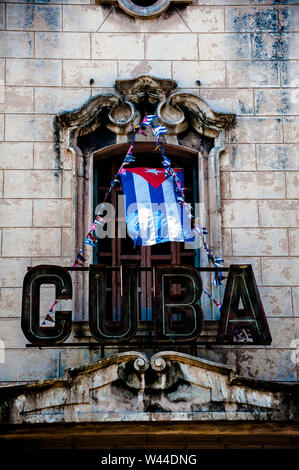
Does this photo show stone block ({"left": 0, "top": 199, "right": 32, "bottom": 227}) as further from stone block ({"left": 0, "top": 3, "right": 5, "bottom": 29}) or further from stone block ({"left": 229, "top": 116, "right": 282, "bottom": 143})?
stone block ({"left": 229, "top": 116, "right": 282, "bottom": 143})

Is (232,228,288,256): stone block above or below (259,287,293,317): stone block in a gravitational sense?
above

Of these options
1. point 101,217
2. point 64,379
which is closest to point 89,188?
point 101,217

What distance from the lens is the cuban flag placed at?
1314 cm

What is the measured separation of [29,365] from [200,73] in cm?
565

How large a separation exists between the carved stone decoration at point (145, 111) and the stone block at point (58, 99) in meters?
0.28

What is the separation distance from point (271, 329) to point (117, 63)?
5175 millimetres

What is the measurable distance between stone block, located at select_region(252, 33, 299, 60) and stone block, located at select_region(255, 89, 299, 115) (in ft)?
2.15

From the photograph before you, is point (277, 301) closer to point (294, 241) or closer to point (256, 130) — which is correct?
point (294, 241)

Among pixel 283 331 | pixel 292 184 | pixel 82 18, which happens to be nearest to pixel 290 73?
pixel 292 184

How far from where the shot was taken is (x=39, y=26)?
14.3m

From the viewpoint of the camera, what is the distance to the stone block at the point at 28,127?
13.7 meters

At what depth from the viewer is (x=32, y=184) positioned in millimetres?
13461

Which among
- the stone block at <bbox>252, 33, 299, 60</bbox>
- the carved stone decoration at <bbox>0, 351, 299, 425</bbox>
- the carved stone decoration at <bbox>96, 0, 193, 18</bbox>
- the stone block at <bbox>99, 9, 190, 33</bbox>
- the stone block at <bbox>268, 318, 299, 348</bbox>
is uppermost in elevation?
the carved stone decoration at <bbox>96, 0, 193, 18</bbox>

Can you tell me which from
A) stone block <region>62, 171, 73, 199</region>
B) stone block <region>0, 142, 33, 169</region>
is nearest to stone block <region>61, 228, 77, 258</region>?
stone block <region>62, 171, 73, 199</region>
